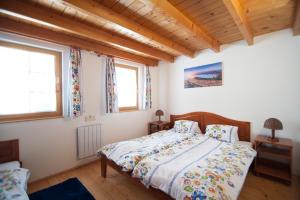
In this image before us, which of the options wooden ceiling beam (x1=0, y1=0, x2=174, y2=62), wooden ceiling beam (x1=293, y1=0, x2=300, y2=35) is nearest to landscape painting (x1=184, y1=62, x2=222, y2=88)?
wooden ceiling beam (x1=293, y1=0, x2=300, y2=35)

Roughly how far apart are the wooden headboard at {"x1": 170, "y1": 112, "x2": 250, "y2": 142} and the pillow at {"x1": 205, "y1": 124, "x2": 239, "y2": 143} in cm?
17

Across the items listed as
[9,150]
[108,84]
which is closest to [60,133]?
[9,150]

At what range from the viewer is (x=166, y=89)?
422 cm

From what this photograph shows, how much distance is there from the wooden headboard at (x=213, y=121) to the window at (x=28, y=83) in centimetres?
274

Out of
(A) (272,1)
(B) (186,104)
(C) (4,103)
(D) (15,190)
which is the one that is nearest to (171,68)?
(B) (186,104)

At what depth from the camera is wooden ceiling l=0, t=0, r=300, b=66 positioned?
171 centimetres

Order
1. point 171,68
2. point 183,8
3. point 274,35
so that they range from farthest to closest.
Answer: point 171,68, point 274,35, point 183,8

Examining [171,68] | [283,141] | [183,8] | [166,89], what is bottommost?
[283,141]

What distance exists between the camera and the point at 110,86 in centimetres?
315

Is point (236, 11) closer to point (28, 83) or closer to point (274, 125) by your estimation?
point (274, 125)

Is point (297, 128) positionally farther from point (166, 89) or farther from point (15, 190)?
point (15, 190)

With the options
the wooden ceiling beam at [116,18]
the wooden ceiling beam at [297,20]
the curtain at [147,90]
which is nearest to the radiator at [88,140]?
the curtain at [147,90]

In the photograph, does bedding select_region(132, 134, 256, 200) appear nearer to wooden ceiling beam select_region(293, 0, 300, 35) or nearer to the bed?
the bed

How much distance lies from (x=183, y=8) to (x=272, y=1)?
39.5 inches
